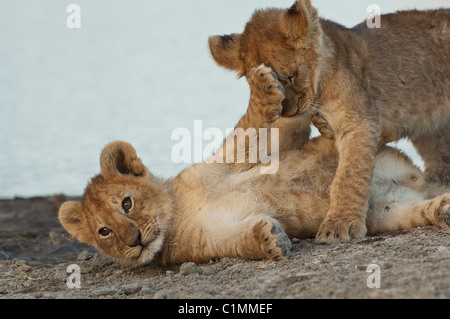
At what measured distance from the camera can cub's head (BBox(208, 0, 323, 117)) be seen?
4.61 meters

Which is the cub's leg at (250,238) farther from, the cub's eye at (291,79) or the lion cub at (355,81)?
the cub's eye at (291,79)

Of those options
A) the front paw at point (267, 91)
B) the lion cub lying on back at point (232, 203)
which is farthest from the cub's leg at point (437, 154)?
the front paw at point (267, 91)

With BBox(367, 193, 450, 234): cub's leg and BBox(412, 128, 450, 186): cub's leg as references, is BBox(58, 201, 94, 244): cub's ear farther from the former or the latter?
Result: BBox(412, 128, 450, 186): cub's leg

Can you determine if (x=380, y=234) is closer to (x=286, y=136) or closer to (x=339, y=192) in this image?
(x=339, y=192)

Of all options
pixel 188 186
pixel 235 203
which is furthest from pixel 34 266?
pixel 235 203

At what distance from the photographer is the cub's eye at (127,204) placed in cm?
468

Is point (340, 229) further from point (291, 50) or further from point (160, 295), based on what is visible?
point (160, 295)

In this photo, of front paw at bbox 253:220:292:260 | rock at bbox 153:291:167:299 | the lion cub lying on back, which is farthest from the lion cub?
rock at bbox 153:291:167:299

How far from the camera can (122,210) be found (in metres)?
4.67

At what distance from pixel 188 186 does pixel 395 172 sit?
1660 millimetres

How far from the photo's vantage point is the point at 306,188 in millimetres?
4953

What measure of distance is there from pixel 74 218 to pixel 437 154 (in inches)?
134

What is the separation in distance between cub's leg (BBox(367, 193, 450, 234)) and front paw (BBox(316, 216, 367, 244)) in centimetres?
31
